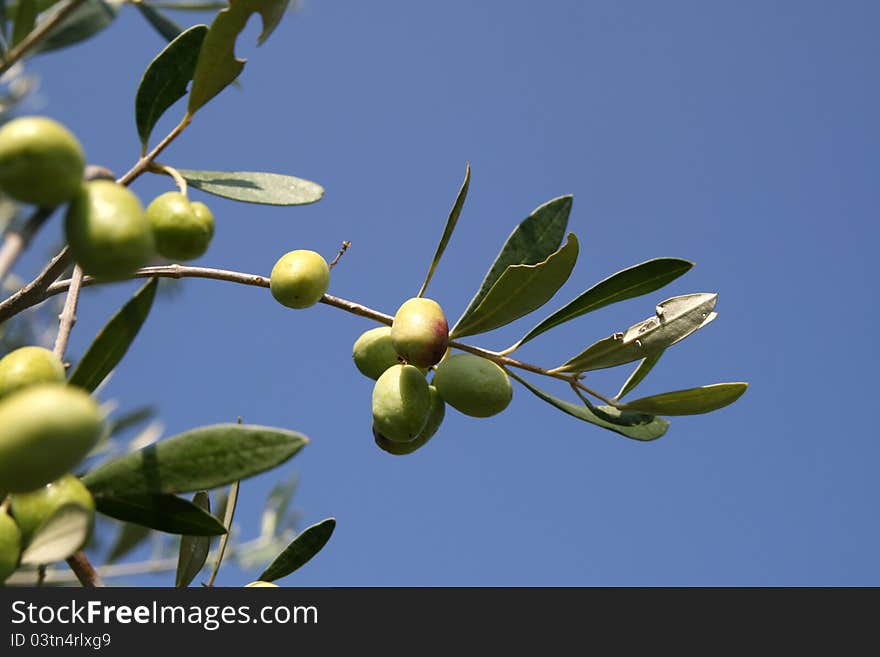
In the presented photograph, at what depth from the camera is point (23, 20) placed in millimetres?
1573

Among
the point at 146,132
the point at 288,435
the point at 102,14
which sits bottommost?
→ the point at 288,435

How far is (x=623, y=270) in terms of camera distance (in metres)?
1.97

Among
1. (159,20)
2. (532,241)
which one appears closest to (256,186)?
(532,241)

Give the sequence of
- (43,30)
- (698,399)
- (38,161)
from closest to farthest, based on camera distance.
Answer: (38,161) < (43,30) < (698,399)

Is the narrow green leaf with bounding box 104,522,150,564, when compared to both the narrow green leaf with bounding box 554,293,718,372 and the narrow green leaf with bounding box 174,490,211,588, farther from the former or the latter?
the narrow green leaf with bounding box 554,293,718,372

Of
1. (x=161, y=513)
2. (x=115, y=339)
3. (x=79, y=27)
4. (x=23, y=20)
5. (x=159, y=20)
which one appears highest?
(x=159, y=20)

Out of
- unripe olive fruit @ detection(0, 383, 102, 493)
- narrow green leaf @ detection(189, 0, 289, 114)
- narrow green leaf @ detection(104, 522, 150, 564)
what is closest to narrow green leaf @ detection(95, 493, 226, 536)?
unripe olive fruit @ detection(0, 383, 102, 493)

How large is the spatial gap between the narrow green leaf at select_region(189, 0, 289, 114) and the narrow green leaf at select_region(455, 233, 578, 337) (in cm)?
72

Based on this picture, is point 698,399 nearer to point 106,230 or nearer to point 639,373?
point 639,373

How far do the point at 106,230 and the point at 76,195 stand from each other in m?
0.08
